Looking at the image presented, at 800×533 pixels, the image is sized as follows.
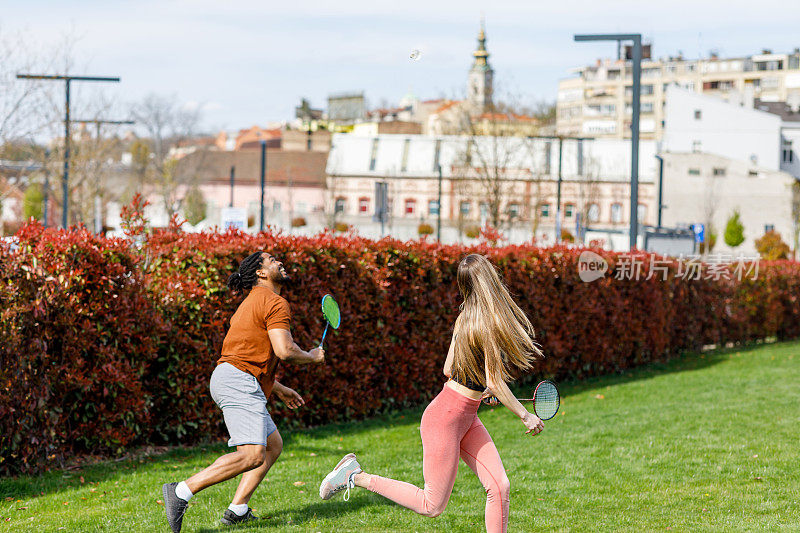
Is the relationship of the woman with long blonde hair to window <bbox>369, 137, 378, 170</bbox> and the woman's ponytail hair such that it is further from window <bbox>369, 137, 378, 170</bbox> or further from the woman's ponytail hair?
window <bbox>369, 137, 378, 170</bbox>

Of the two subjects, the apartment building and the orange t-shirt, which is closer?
the orange t-shirt

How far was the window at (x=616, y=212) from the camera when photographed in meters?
77.9

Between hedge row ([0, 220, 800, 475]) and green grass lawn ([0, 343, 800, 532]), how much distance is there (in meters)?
0.40

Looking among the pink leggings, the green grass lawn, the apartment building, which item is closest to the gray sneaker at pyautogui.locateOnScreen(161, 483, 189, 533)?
the green grass lawn

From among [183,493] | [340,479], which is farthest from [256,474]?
[340,479]

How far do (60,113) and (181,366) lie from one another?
65.8 ft

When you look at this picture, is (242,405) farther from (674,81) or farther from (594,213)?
(674,81)

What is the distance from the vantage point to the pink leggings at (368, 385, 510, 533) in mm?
5426

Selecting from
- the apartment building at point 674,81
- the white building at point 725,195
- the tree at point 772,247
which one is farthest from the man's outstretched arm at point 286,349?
the apartment building at point 674,81

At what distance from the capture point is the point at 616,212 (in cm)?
7812

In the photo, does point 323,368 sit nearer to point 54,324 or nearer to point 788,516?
point 54,324

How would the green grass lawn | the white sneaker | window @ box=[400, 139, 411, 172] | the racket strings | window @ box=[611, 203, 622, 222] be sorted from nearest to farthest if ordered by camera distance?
the racket strings, the white sneaker, the green grass lawn, window @ box=[611, 203, 622, 222], window @ box=[400, 139, 411, 172]

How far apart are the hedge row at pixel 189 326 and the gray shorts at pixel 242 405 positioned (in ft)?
9.14

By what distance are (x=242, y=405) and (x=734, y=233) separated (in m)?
68.3
